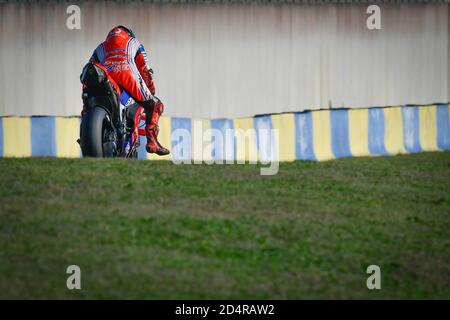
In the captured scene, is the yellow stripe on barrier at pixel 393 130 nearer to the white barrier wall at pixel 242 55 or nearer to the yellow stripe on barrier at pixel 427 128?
the yellow stripe on barrier at pixel 427 128

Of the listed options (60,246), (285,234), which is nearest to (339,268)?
(285,234)

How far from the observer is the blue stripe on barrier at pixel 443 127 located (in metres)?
23.2

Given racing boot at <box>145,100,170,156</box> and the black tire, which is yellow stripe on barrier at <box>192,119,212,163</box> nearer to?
racing boot at <box>145,100,170,156</box>

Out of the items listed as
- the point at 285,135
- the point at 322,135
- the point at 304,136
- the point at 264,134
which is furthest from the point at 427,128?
the point at 264,134

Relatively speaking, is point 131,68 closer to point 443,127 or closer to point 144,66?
point 144,66

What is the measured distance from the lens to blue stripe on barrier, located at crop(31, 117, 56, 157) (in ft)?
63.0

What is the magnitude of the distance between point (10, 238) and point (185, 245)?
6.45ft

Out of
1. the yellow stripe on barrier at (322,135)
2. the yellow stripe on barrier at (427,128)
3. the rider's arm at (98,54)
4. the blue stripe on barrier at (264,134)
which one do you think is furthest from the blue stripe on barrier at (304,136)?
the rider's arm at (98,54)

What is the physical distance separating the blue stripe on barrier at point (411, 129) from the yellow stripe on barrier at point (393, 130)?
0.40 ft

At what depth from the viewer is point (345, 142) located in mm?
21109

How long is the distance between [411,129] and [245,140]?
474 cm

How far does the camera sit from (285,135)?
A: 19.7 meters

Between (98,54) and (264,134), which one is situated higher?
(98,54)
